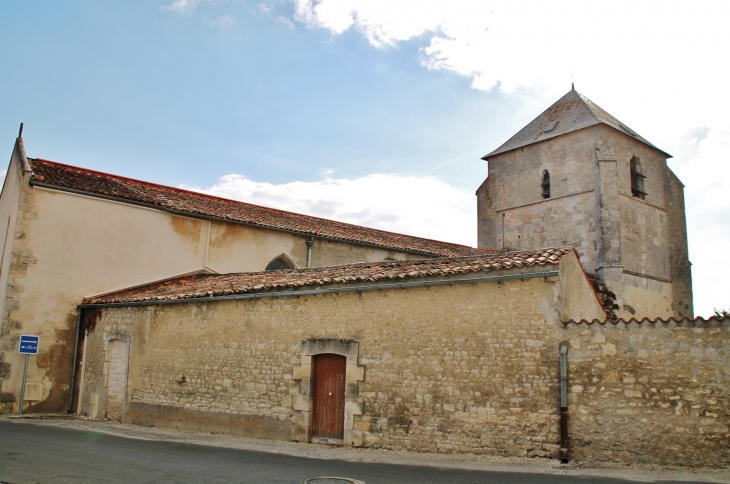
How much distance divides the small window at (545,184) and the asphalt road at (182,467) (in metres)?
22.8

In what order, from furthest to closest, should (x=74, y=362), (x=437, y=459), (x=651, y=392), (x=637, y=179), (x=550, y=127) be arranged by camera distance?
(x=550, y=127), (x=637, y=179), (x=74, y=362), (x=437, y=459), (x=651, y=392)

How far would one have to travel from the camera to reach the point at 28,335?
1438cm

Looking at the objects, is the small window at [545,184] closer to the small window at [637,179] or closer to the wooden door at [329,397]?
the small window at [637,179]

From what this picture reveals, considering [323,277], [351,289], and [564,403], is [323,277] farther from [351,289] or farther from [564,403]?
[564,403]

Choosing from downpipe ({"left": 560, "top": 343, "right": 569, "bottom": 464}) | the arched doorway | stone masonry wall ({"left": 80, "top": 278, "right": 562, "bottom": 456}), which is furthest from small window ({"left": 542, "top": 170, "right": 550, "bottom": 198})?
the arched doorway

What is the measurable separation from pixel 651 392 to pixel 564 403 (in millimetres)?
1200

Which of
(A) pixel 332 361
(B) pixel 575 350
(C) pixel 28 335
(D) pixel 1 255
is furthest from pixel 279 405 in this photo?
(D) pixel 1 255

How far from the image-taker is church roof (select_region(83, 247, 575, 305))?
9672 millimetres

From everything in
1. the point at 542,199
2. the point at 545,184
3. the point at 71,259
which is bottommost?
the point at 71,259

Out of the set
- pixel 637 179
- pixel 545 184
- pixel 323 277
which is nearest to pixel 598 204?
pixel 545 184

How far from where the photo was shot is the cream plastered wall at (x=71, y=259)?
48.5ft

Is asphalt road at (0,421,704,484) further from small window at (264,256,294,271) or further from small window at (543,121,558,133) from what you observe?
small window at (543,121,558,133)

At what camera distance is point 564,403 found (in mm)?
8492

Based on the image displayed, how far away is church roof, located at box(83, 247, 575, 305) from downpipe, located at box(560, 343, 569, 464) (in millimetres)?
1436
